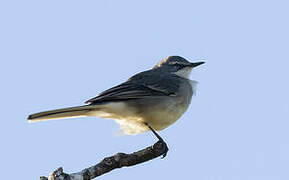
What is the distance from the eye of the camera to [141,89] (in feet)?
33.4

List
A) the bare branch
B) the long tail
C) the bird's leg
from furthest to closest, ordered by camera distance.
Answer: the bird's leg < the long tail < the bare branch

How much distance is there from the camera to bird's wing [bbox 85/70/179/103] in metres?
9.42

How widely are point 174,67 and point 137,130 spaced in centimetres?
233

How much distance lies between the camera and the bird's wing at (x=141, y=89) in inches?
371

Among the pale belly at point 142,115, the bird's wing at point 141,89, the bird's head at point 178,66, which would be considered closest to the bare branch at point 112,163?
the pale belly at point 142,115

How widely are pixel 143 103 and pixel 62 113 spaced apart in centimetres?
206

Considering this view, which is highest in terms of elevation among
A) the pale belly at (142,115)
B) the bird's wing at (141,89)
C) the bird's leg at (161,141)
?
the bird's wing at (141,89)

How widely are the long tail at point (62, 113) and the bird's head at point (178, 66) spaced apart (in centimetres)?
331

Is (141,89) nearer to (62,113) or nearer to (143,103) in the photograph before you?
(143,103)

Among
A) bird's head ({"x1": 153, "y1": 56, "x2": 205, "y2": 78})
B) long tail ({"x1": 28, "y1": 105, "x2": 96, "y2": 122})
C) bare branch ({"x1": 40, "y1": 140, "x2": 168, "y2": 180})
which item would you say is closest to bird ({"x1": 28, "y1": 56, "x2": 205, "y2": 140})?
long tail ({"x1": 28, "y1": 105, "x2": 96, "y2": 122})

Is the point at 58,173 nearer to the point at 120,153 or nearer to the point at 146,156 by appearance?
the point at 120,153

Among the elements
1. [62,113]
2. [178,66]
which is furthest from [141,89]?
[62,113]

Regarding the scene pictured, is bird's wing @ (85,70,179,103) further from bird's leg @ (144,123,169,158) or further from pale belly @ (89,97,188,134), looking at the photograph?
bird's leg @ (144,123,169,158)

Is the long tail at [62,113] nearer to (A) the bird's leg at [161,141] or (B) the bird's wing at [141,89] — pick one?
(B) the bird's wing at [141,89]
